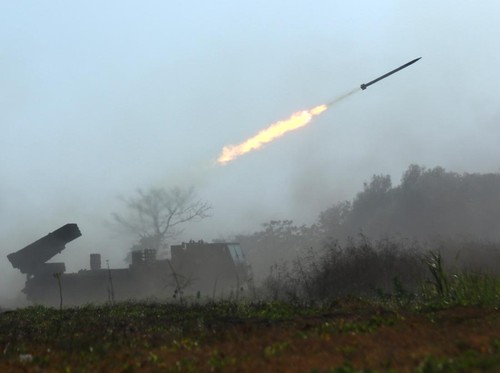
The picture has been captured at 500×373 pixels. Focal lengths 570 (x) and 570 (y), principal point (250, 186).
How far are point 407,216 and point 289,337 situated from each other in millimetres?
42232

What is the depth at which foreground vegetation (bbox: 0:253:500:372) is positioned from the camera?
282 inches

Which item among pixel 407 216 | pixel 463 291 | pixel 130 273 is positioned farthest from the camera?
pixel 407 216

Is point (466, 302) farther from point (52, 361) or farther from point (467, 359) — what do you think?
point (52, 361)

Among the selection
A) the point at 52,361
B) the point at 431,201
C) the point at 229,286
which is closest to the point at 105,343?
the point at 52,361

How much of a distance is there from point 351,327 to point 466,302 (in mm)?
4291

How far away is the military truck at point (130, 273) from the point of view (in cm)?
3173

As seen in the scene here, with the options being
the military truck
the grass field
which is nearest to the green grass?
the grass field

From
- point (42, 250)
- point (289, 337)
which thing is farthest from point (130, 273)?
point (289, 337)

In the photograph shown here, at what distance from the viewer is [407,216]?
4966 cm

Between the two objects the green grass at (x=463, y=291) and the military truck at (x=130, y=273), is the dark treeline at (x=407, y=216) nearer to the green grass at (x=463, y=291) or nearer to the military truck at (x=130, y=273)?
the military truck at (x=130, y=273)

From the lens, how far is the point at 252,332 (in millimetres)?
10484

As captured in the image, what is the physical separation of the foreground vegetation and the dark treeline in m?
24.3

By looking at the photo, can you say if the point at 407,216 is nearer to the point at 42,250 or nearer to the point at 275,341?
the point at 42,250

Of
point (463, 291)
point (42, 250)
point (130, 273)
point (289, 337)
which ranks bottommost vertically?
point (463, 291)
